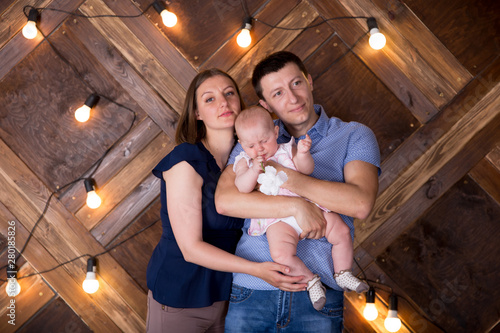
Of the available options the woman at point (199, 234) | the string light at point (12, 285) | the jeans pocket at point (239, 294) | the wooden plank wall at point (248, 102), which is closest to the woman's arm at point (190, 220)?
the woman at point (199, 234)

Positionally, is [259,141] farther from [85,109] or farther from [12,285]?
[12,285]

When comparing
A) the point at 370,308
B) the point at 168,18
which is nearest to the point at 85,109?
the point at 168,18

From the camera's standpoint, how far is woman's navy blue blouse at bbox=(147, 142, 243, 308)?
179cm

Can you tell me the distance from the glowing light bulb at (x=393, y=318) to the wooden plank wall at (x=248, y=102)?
10 cm

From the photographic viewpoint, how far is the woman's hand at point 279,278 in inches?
60.2

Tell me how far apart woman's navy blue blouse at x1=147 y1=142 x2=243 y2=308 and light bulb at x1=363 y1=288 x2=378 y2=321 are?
3.34 ft

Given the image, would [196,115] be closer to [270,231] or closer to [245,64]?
[245,64]

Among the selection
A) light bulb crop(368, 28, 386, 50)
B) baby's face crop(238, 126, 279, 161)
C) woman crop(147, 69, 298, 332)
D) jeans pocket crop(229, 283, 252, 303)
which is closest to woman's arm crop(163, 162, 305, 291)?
woman crop(147, 69, 298, 332)

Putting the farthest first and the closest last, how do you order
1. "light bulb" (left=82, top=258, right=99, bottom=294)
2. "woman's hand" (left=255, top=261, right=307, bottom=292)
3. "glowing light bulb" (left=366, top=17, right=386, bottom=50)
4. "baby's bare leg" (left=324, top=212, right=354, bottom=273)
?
1. "light bulb" (left=82, top=258, right=99, bottom=294)
2. "glowing light bulb" (left=366, top=17, right=386, bottom=50)
3. "baby's bare leg" (left=324, top=212, right=354, bottom=273)
4. "woman's hand" (left=255, top=261, right=307, bottom=292)

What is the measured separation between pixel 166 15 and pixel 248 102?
74 cm

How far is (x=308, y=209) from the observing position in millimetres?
1605

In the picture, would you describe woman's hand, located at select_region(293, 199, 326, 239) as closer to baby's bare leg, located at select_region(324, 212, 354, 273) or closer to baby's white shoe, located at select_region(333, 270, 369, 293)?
baby's bare leg, located at select_region(324, 212, 354, 273)

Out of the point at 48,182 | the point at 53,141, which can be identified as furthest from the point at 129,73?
the point at 48,182

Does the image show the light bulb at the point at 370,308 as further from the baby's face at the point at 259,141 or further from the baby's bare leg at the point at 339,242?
the baby's face at the point at 259,141
